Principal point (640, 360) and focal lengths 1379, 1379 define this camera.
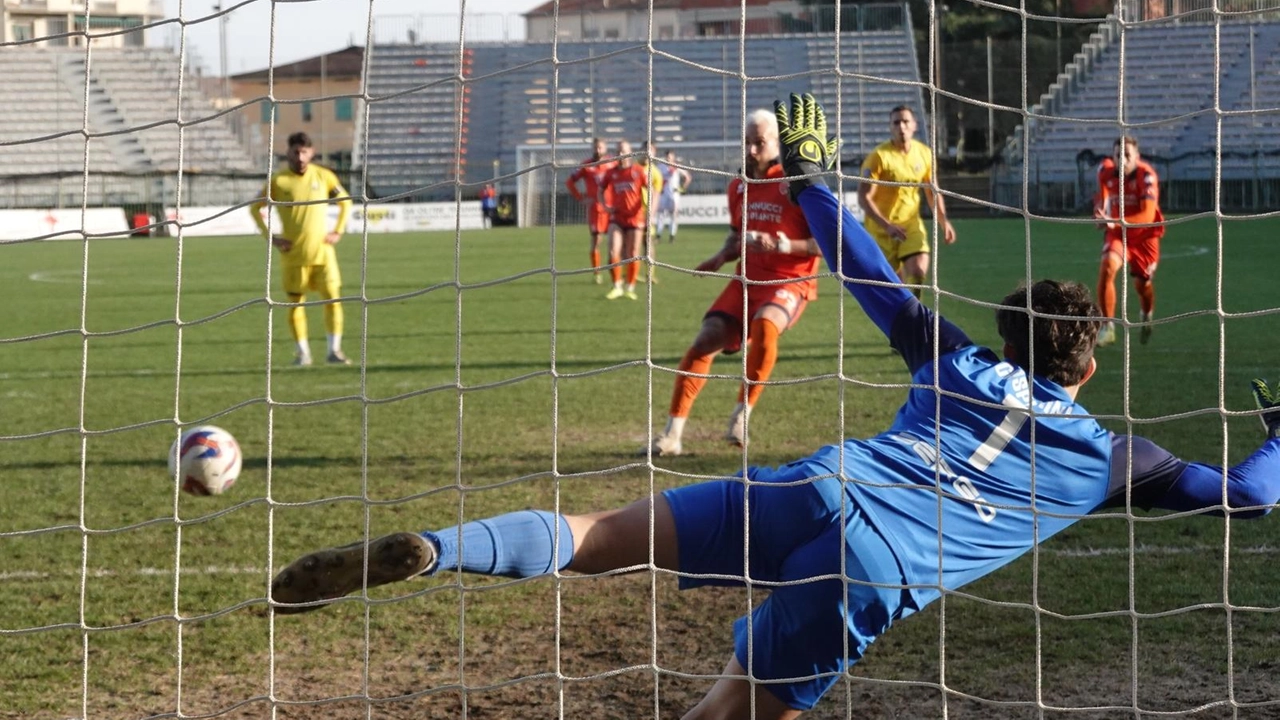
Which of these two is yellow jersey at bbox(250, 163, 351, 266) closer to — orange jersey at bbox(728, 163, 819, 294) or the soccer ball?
orange jersey at bbox(728, 163, 819, 294)

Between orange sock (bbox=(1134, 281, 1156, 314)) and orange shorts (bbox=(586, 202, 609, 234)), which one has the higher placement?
orange shorts (bbox=(586, 202, 609, 234))

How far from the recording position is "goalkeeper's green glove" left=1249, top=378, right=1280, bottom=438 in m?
3.55

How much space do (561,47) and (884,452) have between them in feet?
127

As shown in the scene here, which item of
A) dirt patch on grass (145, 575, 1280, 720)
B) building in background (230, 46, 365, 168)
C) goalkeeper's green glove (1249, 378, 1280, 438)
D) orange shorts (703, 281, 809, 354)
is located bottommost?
dirt patch on grass (145, 575, 1280, 720)

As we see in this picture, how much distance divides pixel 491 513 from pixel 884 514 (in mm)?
3443

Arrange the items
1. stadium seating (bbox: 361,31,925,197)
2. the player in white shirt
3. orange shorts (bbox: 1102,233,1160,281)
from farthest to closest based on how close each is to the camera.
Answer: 1. stadium seating (bbox: 361,31,925,197)
2. the player in white shirt
3. orange shorts (bbox: 1102,233,1160,281)

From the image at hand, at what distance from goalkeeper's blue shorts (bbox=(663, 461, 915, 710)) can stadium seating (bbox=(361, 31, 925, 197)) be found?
34.9 m

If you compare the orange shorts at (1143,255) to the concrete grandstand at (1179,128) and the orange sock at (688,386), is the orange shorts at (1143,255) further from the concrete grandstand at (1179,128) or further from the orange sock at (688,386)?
the concrete grandstand at (1179,128)

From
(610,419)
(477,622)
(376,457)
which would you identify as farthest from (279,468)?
(477,622)

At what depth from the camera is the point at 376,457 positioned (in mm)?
7738

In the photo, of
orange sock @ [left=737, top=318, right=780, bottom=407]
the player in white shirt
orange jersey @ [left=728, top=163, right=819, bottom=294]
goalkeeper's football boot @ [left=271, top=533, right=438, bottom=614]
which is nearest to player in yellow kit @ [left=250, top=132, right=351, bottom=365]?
orange jersey @ [left=728, top=163, right=819, bottom=294]

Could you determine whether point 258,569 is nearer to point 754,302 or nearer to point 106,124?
point 754,302

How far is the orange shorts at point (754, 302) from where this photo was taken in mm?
7598

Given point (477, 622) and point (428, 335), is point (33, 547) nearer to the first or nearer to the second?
point (477, 622)
